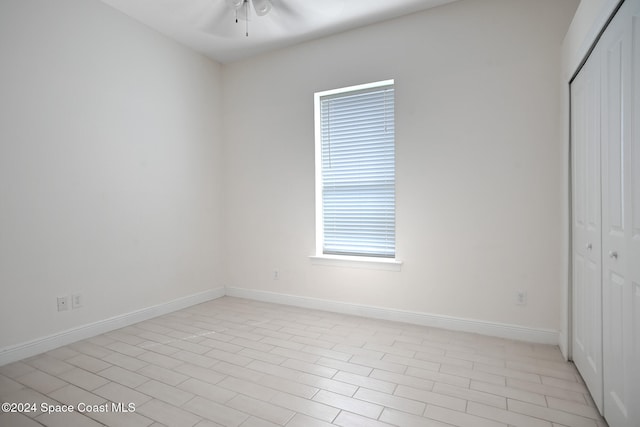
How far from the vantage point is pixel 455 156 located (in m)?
3.25

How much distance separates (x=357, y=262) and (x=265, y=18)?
2.63 metres

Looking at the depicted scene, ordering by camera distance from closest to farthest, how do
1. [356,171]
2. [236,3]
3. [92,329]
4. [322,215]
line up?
1. [236,3]
2. [92,329]
3. [356,171]
4. [322,215]

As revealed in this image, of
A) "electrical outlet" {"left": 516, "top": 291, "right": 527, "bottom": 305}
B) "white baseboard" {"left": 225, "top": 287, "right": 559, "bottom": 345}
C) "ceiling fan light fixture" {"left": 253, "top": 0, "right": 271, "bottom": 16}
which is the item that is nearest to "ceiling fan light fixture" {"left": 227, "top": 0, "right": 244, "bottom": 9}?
"ceiling fan light fixture" {"left": 253, "top": 0, "right": 271, "bottom": 16}

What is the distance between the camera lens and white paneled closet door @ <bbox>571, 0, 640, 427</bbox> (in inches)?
60.0

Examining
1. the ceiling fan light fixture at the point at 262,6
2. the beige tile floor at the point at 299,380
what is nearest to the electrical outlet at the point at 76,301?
the beige tile floor at the point at 299,380

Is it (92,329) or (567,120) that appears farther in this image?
(92,329)

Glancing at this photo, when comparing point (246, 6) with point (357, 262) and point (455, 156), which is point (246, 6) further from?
point (357, 262)

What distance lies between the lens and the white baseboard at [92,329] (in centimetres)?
268

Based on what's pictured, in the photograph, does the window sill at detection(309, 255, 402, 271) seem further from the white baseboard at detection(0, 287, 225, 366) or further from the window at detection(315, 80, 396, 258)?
the white baseboard at detection(0, 287, 225, 366)

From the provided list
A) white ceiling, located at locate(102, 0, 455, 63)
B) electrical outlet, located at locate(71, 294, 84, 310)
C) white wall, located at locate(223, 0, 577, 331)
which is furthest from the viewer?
white ceiling, located at locate(102, 0, 455, 63)

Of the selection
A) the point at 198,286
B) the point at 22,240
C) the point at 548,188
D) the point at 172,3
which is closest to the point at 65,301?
the point at 22,240

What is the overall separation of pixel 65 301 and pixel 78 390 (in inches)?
41.6

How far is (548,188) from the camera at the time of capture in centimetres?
292

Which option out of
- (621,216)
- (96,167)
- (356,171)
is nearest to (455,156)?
(356,171)
